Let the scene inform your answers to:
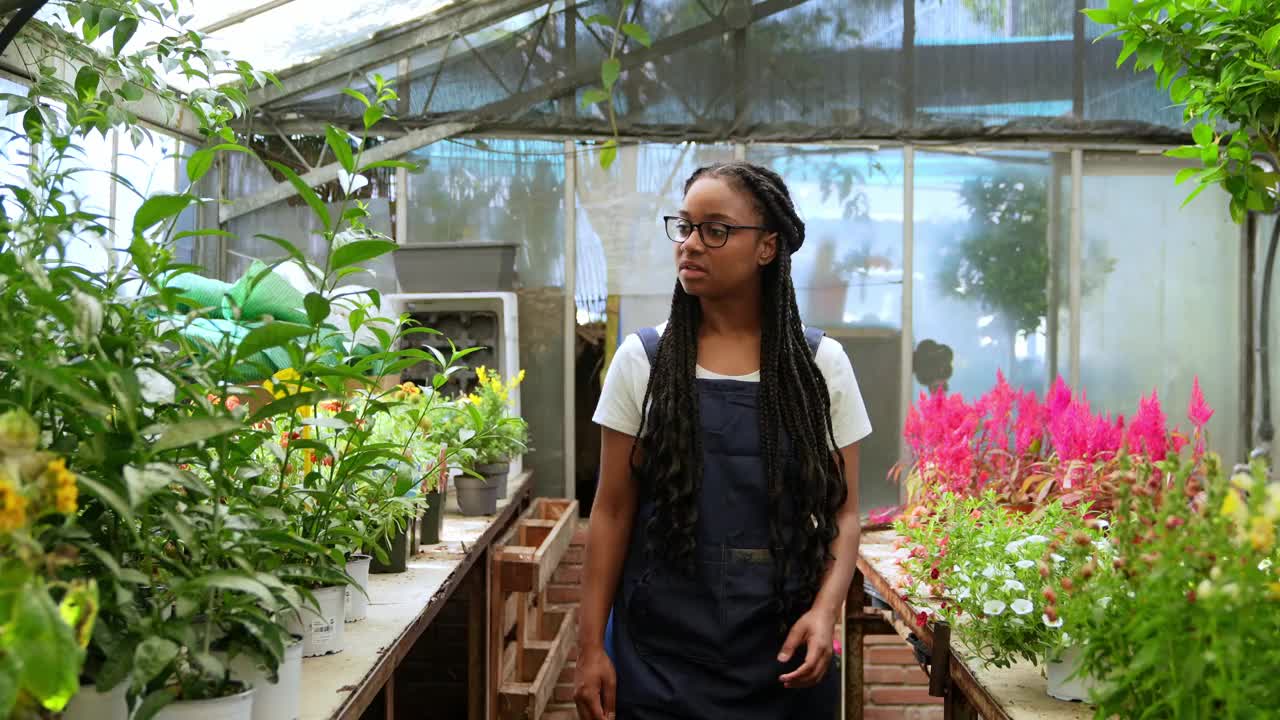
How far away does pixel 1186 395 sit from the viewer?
213 inches

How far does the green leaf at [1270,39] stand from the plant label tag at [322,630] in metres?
1.47

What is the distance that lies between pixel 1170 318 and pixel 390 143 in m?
3.93

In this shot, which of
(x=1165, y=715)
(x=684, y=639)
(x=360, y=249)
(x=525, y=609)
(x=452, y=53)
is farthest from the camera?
(x=452, y=53)

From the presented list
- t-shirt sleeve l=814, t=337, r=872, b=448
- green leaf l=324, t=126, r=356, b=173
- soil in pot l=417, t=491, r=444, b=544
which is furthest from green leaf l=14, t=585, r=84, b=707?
soil in pot l=417, t=491, r=444, b=544

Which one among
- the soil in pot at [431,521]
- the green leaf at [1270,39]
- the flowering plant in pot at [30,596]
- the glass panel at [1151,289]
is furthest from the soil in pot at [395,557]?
the glass panel at [1151,289]

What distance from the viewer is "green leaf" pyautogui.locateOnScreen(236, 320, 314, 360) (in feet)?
3.56

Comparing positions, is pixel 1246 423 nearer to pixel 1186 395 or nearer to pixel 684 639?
pixel 1186 395

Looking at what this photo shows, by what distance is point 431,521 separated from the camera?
2590 mm

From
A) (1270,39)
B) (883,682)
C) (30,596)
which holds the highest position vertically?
(1270,39)

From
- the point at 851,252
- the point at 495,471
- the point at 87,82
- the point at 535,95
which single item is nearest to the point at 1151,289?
the point at 851,252

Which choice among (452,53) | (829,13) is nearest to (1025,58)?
(829,13)

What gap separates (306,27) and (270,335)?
3.93 meters

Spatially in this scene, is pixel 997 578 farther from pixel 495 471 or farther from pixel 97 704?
pixel 495 471

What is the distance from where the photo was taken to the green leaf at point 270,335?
1084 millimetres
